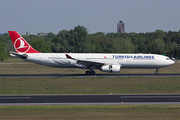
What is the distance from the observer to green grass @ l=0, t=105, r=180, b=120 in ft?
49.9

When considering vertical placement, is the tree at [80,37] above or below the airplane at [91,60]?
above

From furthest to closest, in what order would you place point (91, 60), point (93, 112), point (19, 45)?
1. point (19, 45)
2. point (91, 60)
3. point (93, 112)

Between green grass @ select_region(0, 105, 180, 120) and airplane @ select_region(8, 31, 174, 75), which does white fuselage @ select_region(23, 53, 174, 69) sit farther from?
green grass @ select_region(0, 105, 180, 120)

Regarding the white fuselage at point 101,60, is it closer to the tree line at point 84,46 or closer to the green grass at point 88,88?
the green grass at point 88,88

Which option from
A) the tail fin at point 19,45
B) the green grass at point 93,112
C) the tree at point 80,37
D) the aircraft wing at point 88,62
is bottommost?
the green grass at point 93,112

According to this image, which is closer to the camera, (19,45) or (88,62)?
(88,62)

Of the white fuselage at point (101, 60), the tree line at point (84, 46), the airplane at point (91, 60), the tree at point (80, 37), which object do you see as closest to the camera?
the airplane at point (91, 60)

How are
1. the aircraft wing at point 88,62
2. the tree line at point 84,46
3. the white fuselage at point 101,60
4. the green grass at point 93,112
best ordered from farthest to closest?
the tree line at point 84,46 → the white fuselage at point 101,60 → the aircraft wing at point 88,62 → the green grass at point 93,112

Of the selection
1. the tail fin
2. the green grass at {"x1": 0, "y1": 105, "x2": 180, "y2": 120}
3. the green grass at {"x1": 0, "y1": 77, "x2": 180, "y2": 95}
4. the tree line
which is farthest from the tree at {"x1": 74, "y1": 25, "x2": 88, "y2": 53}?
the green grass at {"x1": 0, "y1": 105, "x2": 180, "y2": 120}

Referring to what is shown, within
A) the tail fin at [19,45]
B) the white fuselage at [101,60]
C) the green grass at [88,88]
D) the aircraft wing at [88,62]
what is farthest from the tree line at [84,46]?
the green grass at [88,88]

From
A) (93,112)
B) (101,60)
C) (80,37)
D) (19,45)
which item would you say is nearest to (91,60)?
(101,60)

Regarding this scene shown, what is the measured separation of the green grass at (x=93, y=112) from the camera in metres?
15.2

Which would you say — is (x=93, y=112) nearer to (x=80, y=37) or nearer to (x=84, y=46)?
(x=84, y=46)

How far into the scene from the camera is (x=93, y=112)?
16281mm
